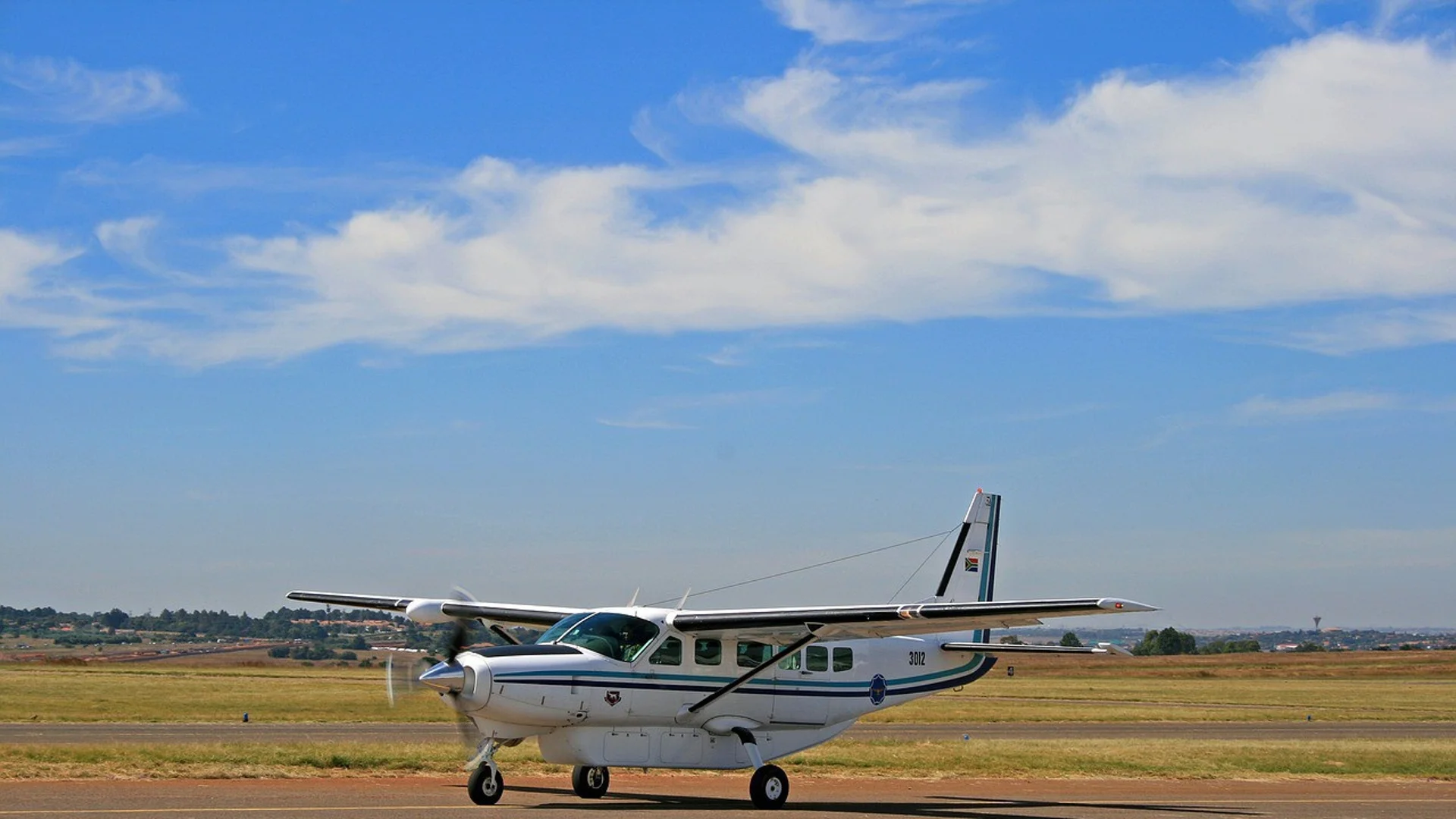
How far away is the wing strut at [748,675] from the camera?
21.5 meters

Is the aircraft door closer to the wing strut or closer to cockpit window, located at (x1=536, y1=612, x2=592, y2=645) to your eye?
the wing strut

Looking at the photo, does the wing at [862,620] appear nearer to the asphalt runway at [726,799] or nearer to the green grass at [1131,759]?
the asphalt runway at [726,799]

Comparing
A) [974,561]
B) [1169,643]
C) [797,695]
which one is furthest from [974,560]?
[1169,643]

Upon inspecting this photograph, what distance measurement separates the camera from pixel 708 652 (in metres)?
21.9

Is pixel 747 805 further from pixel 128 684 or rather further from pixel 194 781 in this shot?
pixel 128 684

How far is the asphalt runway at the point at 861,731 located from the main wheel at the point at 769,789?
1394 cm

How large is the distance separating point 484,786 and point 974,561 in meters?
11.5

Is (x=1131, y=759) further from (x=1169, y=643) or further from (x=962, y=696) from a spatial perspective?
(x=1169, y=643)

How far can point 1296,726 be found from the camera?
47.6 meters

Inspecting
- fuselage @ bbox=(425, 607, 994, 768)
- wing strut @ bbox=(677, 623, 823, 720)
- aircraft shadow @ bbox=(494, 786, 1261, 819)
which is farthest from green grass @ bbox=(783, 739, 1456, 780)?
wing strut @ bbox=(677, 623, 823, 720)

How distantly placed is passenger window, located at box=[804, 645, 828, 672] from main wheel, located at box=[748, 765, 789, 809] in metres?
2.60

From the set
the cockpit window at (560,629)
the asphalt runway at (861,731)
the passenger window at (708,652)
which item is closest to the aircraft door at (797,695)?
the passenger window at (708,652)

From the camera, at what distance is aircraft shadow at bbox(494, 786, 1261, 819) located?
2038 cm

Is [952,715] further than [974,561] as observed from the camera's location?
Yes
